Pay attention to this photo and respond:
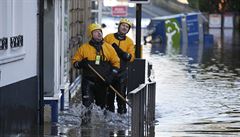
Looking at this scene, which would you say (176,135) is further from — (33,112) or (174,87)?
(174,87)

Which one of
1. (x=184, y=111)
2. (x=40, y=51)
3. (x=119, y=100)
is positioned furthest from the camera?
(x=184, y=111)

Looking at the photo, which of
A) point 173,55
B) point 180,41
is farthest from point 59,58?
point 180,41

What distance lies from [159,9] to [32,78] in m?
76.3

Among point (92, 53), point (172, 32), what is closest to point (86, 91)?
point (92, 53)

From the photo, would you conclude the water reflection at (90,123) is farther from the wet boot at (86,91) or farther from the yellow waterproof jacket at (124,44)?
the yellow waterproof jacket at (124,44)

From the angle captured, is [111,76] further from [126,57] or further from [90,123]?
[90,123]

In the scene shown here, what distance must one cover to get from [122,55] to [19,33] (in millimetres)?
3225

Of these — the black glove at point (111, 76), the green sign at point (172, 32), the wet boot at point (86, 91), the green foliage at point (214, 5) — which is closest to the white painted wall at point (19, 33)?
the wet boot at point (86, 91)

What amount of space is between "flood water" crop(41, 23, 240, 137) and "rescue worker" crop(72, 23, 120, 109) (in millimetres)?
384

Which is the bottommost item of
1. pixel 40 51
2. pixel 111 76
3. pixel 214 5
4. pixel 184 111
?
pixel 184 111

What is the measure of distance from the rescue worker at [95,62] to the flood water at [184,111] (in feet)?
1.26

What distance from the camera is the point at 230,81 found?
868 inches

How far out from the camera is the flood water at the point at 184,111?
12750mm

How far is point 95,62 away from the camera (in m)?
13.6
